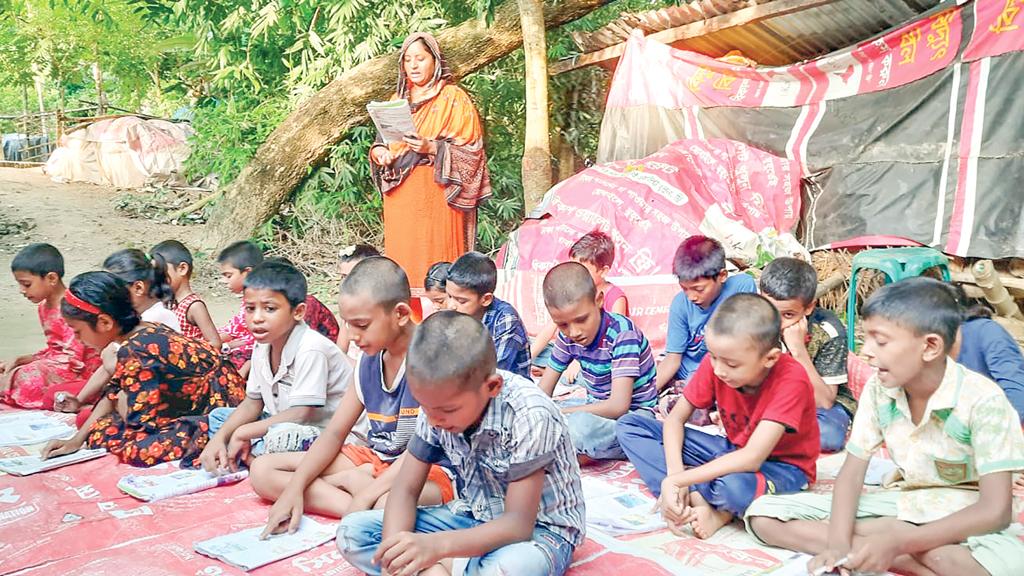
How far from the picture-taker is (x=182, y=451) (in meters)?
3.14

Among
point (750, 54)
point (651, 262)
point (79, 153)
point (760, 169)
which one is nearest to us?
point (651, 262)

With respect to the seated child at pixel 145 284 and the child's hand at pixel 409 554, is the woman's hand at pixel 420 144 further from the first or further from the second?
the child's hand at pixel 409 554

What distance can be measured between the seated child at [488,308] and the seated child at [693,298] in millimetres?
691

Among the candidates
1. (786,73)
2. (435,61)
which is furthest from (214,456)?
(786,73)

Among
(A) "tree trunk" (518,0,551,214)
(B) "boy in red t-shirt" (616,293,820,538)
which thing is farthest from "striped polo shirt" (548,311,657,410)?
(A) "tree trunk" (518,0,551,214)

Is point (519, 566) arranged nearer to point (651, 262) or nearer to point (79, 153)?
point (651, 262)

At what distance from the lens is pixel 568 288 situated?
2.84 meters

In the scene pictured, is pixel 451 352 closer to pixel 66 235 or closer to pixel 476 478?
pixel 476 478

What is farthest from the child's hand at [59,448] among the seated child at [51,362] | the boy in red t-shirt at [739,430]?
the boy in red t-shirt at [739,430]

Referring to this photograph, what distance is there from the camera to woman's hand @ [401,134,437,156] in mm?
5809

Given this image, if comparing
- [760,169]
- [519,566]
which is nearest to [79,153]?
[760,169]

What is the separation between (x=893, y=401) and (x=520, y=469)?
101 centimetres

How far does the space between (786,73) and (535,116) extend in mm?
1975

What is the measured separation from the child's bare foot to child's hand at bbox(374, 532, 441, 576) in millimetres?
907
